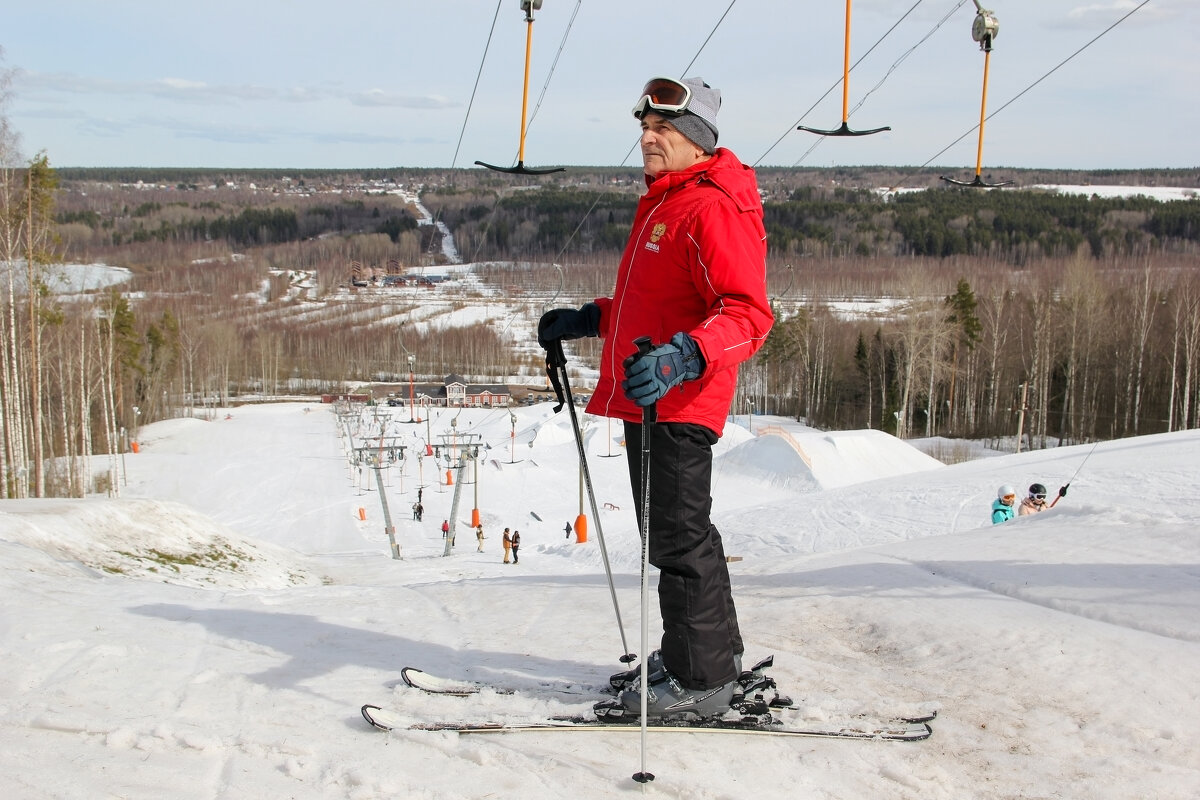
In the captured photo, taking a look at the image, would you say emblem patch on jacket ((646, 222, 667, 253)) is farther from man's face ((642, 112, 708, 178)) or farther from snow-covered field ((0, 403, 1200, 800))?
snow-covered field ((0, 403, 1200, 800))

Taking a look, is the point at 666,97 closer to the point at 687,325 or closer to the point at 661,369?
the point at 687,325

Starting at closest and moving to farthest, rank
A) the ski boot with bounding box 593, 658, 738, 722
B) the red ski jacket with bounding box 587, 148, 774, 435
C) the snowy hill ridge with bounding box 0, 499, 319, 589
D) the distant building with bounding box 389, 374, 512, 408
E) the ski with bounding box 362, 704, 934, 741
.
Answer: the red ski jacket with bounding box 587, 148, 774, 435
the ski with bounding box 362, 704, 934, 741
the ski boot with bounding box 593, 658, 738, 722
the snowy hill ridge with bounding box 0, 499, 319, 589
the distant building with bounding box 389, 374, 512, 408

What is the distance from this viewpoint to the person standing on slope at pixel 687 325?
2.76 m

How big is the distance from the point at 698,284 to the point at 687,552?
877 millimetres

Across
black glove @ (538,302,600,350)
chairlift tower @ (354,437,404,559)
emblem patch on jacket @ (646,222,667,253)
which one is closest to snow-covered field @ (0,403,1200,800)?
black glove @ (538,302,600,350)

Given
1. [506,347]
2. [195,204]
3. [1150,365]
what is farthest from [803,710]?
[195,204]

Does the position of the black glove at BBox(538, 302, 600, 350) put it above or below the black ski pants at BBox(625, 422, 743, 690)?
above

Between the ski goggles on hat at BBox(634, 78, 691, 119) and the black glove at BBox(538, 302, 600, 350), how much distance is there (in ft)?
2.64

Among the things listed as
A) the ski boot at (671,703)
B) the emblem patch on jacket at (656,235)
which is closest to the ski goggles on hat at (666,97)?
Result: the emblem patch on jacket at (656,235)

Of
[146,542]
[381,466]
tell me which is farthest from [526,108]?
[381,466]

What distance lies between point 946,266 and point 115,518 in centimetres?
11064

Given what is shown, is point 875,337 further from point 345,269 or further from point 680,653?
point 345,269

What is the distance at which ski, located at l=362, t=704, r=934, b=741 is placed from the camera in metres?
2.83

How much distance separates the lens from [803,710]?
305cm
